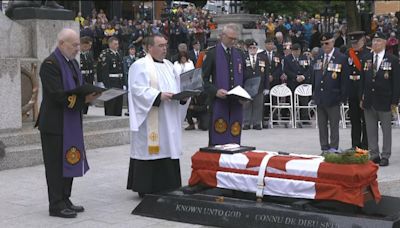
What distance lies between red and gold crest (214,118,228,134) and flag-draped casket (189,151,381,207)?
5.95 feet

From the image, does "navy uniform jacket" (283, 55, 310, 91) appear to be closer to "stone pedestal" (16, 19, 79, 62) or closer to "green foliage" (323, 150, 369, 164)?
"stone pedestal" (16, 19, 79, 62)

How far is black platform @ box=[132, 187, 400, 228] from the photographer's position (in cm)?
639

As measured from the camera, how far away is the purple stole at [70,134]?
7.26 m

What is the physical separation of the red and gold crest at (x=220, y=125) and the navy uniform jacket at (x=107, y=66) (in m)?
6.91

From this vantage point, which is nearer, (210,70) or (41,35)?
(210,70)

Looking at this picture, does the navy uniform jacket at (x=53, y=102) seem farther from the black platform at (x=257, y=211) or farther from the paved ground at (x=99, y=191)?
the black platform at (x=257, y=211)

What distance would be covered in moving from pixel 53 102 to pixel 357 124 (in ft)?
18.7

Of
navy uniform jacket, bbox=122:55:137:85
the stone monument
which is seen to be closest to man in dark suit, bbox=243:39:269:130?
navy uniform jacket, bbox=122:55:137:85

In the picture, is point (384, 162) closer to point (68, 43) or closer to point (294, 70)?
point (68, 43)

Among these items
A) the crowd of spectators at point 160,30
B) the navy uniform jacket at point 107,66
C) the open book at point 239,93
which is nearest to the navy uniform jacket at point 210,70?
the open book at point 239,93

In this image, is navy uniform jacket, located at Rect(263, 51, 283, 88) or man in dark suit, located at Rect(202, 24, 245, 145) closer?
man in dark suit, located at Rect(202, 24, 245, 145)

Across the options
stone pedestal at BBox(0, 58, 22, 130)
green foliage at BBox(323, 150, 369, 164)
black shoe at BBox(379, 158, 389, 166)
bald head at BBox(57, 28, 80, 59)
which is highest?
bald head at BBox(57, 28, 80, 59)

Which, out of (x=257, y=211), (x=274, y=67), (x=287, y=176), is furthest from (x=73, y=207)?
(x=274, y=67)

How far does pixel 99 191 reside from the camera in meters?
8.65
